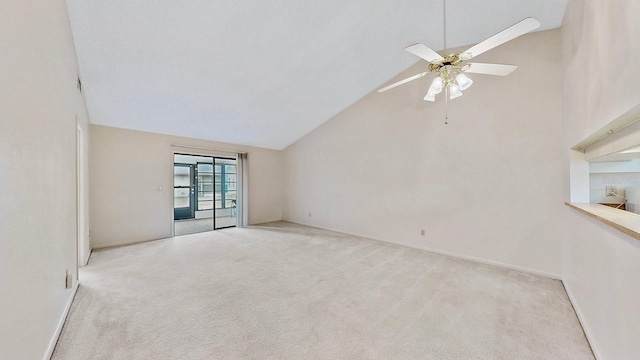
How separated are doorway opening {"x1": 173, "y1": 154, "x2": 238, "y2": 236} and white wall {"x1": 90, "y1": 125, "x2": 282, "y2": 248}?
2205 millimetres

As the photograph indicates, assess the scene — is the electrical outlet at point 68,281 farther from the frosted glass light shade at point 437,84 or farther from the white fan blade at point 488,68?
the white fan blade at point 488,68

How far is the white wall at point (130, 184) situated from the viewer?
4.24 m

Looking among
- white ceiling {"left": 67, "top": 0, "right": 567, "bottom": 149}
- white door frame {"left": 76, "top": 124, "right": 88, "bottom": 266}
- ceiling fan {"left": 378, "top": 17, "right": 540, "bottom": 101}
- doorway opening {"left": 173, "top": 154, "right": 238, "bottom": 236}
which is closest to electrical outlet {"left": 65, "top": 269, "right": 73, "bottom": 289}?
white door frame {"left": 76, "top": 124, "right": 88, "bottom": 266}

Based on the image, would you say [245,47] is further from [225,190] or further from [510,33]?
[225,190]

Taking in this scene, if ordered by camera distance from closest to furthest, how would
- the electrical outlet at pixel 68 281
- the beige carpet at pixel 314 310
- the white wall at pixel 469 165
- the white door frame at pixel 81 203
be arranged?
the beige carpet at pixel 314 310
the electrical outlet at pixel 68 281
the white wall at pixel 469 165
the white door frame at pixel 81 203

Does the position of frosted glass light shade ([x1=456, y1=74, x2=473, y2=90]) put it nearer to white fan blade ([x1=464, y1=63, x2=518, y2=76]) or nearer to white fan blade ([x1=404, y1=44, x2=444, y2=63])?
white fan blade ([x1=464, y1=63, x2=518, y2=76])

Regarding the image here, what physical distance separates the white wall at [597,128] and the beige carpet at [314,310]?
363 mm

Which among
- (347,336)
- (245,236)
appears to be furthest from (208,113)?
(347,336)

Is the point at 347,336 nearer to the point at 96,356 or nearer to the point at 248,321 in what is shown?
the point at 248,321

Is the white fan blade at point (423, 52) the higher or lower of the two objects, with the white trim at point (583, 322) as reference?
higher

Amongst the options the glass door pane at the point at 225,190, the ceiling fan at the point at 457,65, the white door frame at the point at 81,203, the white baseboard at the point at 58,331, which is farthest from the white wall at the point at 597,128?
the glass door pane at the point at 225,190

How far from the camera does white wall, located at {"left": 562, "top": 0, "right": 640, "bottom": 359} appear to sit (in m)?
1.30

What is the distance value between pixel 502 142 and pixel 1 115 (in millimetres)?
4672

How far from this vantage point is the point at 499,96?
3.38 metres
